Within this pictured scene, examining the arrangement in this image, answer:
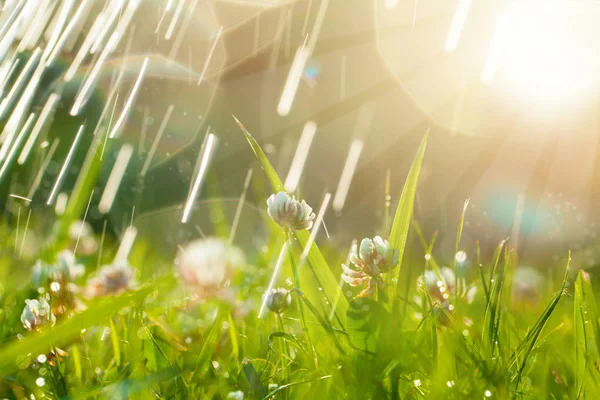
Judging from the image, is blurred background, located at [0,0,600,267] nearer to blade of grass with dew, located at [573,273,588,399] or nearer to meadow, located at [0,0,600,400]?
meadow, located at [0,0,600,400]

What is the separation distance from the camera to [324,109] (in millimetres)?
4973

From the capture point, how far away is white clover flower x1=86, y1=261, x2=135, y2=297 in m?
1.32

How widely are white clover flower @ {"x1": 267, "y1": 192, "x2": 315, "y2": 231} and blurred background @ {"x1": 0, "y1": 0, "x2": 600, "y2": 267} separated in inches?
86.0

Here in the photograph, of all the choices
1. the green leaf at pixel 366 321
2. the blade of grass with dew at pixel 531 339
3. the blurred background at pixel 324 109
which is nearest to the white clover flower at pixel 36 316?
the green leaf at pixel 366 321

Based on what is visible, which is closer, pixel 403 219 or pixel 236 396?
pixel 236 396

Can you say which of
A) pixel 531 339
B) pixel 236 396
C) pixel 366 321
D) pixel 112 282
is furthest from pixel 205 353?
pixel 112 282

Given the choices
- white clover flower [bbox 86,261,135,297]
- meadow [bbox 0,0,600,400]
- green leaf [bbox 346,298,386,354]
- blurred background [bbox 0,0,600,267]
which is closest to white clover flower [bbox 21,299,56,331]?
meadow [bbox 0,0,600,400]

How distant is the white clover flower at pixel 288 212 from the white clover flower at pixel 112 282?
1.90 feet

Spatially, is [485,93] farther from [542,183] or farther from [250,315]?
[250,315]

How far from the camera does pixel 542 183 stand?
3783 millimetres

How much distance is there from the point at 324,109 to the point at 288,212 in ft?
13.6

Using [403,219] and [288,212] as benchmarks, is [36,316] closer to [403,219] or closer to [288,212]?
[288,212]

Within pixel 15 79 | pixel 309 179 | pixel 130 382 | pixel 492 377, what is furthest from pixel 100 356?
pixel 309 179

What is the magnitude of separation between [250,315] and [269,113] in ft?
12.3
